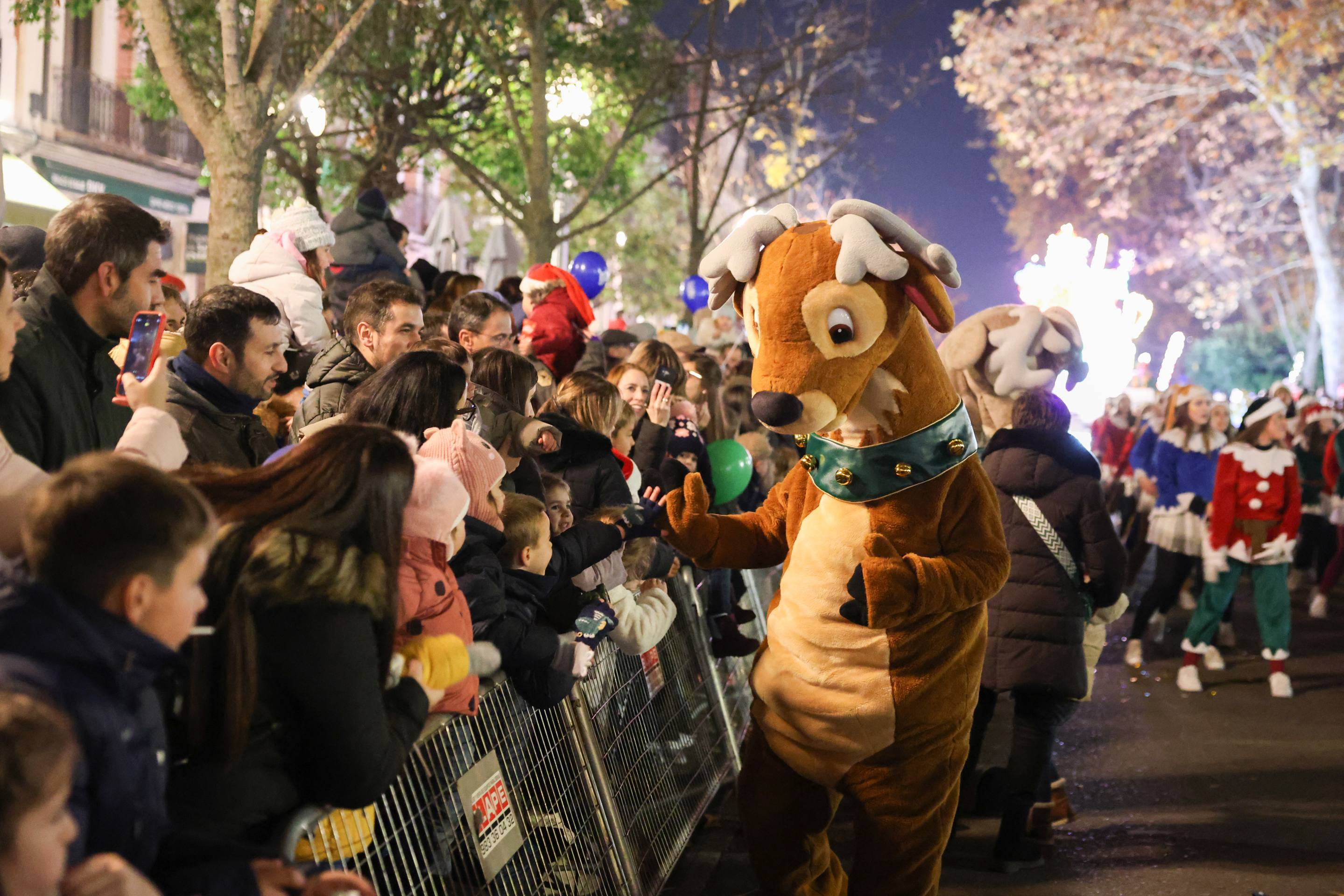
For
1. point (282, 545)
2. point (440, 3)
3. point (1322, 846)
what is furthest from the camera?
point (440, 3)

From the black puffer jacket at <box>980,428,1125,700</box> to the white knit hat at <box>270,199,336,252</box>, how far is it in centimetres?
380

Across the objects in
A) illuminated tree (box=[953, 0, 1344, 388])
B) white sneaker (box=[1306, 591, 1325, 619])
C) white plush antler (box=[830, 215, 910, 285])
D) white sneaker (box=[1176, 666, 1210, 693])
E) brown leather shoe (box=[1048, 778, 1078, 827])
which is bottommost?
white sneaker (box=[1306, 591, 1325, 619])

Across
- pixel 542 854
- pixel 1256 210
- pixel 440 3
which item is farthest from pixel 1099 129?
pixel 542 854

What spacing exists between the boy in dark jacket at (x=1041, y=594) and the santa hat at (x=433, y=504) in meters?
3.21

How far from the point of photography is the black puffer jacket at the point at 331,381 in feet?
16.0

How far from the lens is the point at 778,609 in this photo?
4227 millimetres

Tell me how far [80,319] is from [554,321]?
4.73 meters

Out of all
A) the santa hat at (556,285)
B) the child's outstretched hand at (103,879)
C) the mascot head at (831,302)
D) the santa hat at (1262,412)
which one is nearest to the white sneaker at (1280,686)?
the santa hat at (1262,412)

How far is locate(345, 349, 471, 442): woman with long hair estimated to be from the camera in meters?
3.93

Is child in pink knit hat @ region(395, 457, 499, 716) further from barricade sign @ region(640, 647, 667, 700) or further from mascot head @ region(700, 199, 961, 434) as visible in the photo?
barricade sign @ region(640, 647, 667, 700)

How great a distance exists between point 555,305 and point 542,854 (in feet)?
15.8

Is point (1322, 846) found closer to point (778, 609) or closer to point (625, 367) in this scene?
point (778, 609)

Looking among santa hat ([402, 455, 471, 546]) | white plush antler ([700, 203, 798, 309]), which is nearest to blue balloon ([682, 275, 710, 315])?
white plush antler ([700, 203, 798, 309])

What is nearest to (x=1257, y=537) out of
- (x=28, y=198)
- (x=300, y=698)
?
(x=300, y=698)
